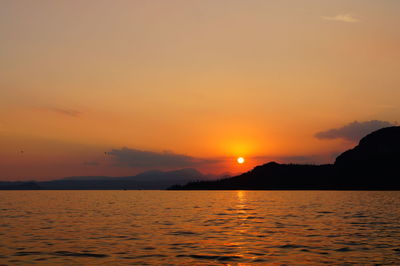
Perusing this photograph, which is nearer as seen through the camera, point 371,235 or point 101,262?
point 101,262

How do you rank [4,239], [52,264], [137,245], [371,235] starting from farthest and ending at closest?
Answer: 1. [371,235]
2. [4,239]
3. [137,245]
4. [52,264]

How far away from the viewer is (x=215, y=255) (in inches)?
1358

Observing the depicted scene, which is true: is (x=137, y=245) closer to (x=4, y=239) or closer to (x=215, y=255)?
(x=215, y=255)

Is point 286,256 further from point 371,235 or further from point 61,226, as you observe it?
point 61,226

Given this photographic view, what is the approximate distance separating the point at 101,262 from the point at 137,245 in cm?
853

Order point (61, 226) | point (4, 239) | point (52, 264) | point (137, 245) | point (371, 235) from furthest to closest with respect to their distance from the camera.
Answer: point (61, 226) < point (371, 235) < point (4, 239) < point (137, 245) < point (52, 264)

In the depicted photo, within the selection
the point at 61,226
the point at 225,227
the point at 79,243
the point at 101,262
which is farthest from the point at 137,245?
the point at 61,226

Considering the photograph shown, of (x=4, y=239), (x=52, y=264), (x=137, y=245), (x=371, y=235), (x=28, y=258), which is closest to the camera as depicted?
(x=52, y=264)

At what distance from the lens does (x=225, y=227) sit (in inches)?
2174

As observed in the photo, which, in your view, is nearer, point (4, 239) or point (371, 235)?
point (4, 239)

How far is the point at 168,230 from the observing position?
172 ft

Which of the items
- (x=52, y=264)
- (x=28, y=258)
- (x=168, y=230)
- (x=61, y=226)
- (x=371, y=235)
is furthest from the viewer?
(x=61, y=226)

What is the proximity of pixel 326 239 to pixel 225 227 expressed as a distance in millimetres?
14695

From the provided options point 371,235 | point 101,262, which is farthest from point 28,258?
point 371,235
